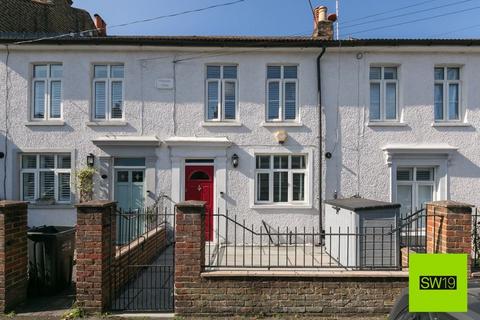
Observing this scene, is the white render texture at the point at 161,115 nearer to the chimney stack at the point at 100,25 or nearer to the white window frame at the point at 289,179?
the white window frame at the point at 289,179

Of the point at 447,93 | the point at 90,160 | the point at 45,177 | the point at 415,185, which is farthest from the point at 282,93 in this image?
the point at 45,177

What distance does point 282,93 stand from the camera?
9930mm

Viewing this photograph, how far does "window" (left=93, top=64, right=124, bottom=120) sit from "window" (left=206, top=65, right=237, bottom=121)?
2.55 m

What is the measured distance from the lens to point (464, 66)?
9828 mm

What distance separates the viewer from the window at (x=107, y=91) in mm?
9906

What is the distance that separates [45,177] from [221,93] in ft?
18.5

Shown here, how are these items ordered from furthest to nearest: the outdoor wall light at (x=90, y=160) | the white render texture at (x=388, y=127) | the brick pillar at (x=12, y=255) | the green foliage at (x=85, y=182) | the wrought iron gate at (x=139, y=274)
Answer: the white render texture at (x=388, y=127) < the outdoor wall light at (x=90, y=160) < the green foliage at (x=85, y=182) < the wrought iron gate at (x=139, y=274) < the brick pillar at (x=12, y=255)

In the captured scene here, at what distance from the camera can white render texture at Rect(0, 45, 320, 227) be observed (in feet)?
31.9

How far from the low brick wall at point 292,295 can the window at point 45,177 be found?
6.61m

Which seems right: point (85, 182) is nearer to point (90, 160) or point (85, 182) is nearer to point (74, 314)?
point (90, 160)

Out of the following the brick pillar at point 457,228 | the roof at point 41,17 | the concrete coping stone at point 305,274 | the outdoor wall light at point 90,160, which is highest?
the roof at point 41,17

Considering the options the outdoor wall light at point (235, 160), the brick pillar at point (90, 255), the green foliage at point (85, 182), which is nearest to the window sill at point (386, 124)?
the outdoor wall light at point (235, 160)

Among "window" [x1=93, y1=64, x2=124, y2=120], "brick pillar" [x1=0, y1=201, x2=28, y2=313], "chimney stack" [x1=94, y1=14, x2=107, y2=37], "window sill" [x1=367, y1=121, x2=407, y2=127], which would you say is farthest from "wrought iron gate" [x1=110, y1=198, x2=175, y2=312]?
"chimney stack" [x1=94, y1=14, x2=107, y2=37]

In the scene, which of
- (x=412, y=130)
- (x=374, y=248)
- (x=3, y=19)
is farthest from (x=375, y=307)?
(x=3, y=19)
